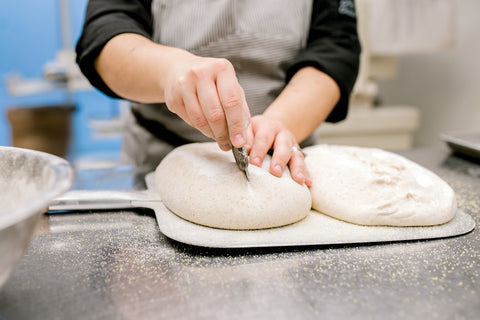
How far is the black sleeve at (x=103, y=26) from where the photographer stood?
817 mm

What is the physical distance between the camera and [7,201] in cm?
47

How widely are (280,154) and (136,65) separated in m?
0.34

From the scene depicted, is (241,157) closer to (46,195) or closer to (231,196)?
(231,196)

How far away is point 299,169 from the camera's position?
2.35 feet

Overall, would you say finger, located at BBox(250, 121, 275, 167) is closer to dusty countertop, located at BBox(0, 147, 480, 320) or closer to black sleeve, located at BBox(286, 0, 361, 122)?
dusty countertop, located at BBox(0, 147, 480, 320)

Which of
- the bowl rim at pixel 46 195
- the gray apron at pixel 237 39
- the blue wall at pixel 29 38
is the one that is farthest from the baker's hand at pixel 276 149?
the blue wall at pixel 29 38

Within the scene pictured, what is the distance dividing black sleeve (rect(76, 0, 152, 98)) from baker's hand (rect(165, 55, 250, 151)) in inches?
12.7

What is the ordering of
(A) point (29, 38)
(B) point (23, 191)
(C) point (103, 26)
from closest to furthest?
(B) point (23, 191) → (C) point (103, 26) → (A) point (29, 38)

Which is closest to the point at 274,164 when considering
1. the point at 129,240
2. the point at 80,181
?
the point at 129,240

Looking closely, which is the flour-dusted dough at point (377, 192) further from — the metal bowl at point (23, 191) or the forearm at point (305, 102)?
the metal bowl at point (23, 191)

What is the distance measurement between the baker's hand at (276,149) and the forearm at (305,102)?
104 millimetres

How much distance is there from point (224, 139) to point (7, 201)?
315 millimetres

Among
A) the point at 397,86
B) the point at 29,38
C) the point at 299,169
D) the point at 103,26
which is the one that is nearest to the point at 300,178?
the point at 299,169

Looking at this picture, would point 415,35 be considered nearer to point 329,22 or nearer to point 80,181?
point 329,22
